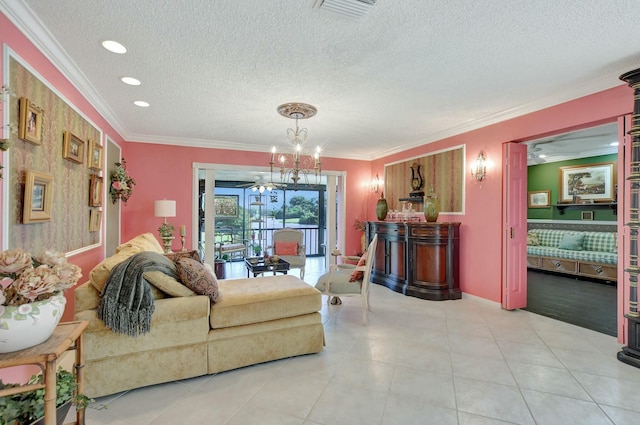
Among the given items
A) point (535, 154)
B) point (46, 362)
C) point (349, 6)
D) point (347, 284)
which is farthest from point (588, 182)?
point (46, 362)

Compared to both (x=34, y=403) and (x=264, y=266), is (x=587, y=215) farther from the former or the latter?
(x=34, y=403)

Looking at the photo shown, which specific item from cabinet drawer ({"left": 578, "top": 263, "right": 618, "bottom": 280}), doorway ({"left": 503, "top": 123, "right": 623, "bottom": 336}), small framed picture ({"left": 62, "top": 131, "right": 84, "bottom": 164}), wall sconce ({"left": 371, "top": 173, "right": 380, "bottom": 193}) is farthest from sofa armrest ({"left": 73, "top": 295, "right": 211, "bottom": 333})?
cabinet drawer ({"left": 578, "top": 263, "right": 618, "bottom": 280})

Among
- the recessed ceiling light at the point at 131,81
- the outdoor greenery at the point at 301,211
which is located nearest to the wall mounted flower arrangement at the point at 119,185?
the recessed ceiling light at the point at 131,81

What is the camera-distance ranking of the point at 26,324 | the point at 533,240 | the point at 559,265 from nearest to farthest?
1. the point at 26,324
2. the point at 559,265
3. the point at 533,240

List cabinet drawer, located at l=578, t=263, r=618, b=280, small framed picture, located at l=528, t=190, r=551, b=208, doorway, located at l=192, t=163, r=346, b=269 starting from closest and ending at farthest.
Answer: cabinet drawer, located at l=578, t=263, r=618, b=280 < doorway, located at l=192, t=163, r=346, b=269 < small framed picture, located at l=528, t=190, r=551, b=208

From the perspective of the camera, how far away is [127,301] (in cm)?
203

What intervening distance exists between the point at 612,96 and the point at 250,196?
7911 millimetres

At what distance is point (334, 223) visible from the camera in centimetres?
631

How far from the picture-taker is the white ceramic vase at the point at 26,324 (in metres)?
1.13

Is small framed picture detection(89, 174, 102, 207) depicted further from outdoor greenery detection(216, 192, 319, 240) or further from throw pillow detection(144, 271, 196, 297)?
outdoor greenery detection(216, 192, 319, 240)

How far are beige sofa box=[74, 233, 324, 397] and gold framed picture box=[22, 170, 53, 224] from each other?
529mm

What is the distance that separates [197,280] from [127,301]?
473 millimetres

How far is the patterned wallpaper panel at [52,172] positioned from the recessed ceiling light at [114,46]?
0.53 meters

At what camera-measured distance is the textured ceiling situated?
1.89 m
